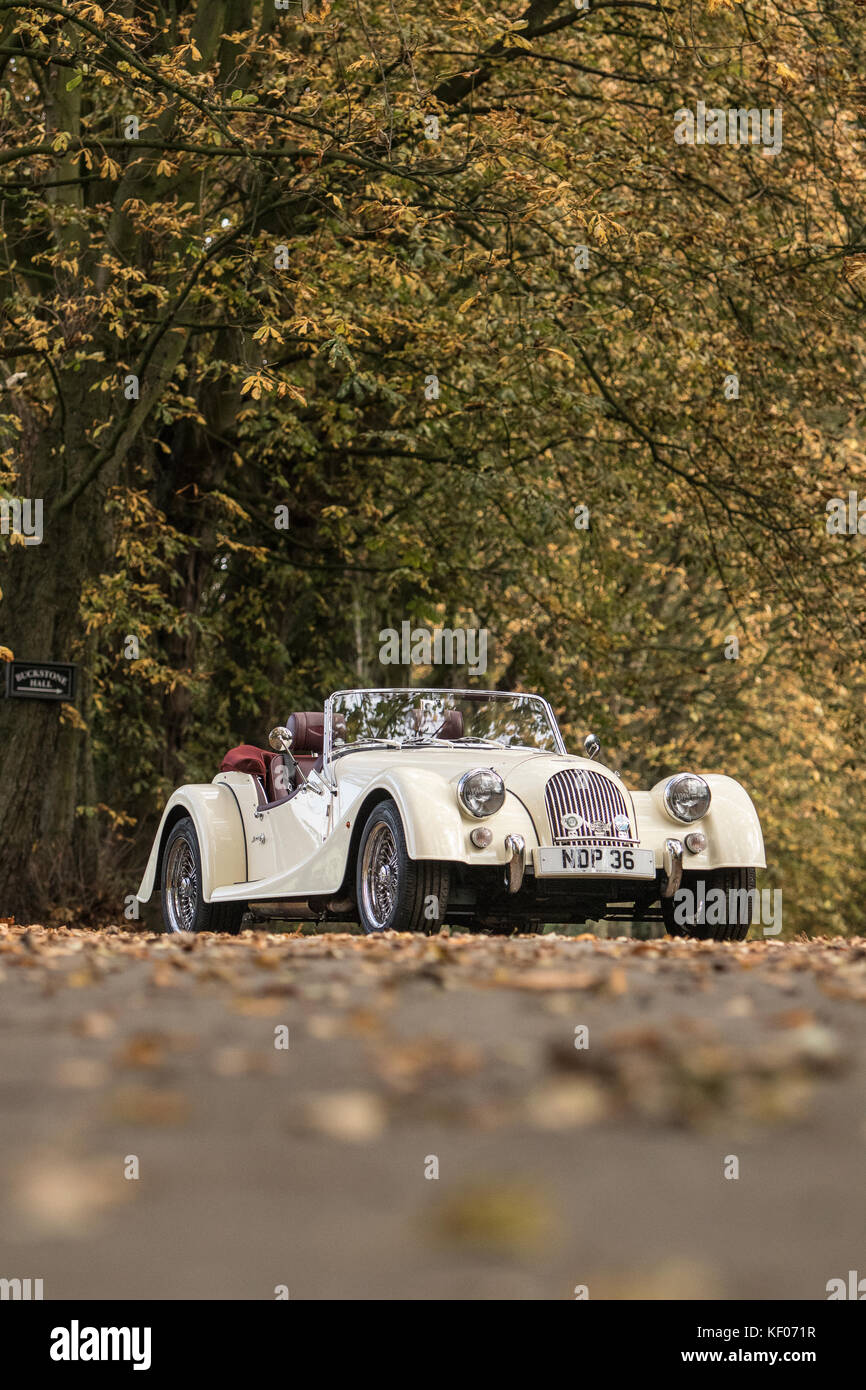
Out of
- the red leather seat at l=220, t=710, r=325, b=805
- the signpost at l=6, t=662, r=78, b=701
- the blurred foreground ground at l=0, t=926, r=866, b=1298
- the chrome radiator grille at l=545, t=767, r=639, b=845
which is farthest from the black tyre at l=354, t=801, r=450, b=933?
the signpost at l=6, t=662, r=78, b=701

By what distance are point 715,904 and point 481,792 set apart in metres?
1.90

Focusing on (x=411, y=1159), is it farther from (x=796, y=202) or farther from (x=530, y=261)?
(x=796, y=202)

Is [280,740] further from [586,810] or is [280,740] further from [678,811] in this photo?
[678,811]

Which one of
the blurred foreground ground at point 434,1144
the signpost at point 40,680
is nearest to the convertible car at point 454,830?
the signpost at point 40,680

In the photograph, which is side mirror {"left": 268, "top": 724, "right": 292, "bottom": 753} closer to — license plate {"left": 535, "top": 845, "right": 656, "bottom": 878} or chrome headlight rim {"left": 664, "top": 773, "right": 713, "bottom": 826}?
license plate {"left": 535, "top": 845, "right": 656, "bottom": 878}

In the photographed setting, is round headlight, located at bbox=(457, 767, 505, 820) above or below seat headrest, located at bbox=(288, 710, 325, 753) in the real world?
below

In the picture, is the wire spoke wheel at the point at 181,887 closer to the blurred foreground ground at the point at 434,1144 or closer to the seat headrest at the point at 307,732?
the seat headrest at the point at 307,732

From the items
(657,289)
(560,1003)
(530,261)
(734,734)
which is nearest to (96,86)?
(530,261)

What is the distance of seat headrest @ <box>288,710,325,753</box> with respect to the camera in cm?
1197

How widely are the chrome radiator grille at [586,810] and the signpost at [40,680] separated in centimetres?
639

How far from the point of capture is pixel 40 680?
14.7m

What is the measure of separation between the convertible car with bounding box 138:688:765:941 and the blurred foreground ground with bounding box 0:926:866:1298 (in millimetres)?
4301

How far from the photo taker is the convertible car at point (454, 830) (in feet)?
30.9

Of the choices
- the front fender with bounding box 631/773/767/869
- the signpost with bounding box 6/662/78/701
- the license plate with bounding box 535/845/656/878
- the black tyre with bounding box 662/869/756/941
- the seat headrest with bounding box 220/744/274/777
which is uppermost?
the signpost with bounding box 6/662/78/701
